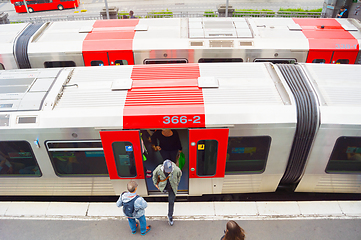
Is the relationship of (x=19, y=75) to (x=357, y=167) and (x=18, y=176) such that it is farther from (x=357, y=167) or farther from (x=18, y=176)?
(x=357, y=167)

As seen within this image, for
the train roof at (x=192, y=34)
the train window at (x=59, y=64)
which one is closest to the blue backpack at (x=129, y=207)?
the train roof at (x=192, y=34)

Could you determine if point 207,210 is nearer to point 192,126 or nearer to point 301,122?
point 192,126

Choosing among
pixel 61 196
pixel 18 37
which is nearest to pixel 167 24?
pixel 18 37

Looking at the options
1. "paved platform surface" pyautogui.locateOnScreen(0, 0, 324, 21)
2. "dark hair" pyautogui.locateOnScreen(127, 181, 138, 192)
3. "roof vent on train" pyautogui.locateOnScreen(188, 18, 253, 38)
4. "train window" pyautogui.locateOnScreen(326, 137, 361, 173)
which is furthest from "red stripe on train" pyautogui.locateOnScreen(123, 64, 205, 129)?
"paved platform surface" pyautogui.locateOnScreen(0, 0, 324, 21)

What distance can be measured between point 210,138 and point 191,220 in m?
1.88

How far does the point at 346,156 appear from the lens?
19.0 ft

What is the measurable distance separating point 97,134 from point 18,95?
2089mm

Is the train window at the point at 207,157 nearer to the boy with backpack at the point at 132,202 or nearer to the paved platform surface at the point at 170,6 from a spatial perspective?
the boy with backpack at the point at 132,202

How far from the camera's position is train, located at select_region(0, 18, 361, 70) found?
833 centimetres

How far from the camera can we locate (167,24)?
9375 mm

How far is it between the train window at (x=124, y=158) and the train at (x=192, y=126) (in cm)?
2

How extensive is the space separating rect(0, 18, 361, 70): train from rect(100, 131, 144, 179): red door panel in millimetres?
3794

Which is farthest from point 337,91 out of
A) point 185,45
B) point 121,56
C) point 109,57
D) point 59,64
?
point 59,64

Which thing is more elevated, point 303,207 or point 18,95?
point 18,95
